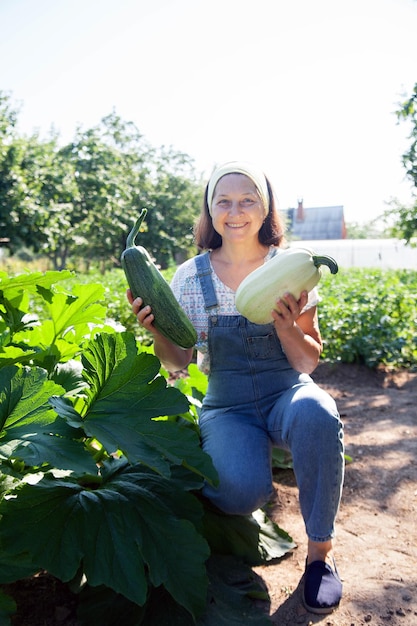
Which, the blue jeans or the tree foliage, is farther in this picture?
the tree foliage

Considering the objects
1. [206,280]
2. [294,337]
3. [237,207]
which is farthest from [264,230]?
[294,337]

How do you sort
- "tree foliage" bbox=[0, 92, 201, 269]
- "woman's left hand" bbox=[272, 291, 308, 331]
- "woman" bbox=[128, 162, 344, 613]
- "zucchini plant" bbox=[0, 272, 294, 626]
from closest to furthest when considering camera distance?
"zucchini plant" bbox=[0, 272, 294, 626], "woman" bbox=[128, 162, 344, 613], "woman's left hand" bbox=[272, 291, 308, 331], "tree foliage" bbox=[0, 92, 201, 269]

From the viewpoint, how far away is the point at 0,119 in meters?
16.1

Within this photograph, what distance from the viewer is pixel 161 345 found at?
230cm

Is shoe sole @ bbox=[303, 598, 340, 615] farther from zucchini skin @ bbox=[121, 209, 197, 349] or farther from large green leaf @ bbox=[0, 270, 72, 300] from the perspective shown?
large green leaf @ bbox=[0, 270, 72, 300]

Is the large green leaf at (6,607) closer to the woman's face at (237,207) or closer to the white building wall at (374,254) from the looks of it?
the woman's face at (237,207)

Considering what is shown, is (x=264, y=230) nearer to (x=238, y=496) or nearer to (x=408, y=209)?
(x=238, y=496)

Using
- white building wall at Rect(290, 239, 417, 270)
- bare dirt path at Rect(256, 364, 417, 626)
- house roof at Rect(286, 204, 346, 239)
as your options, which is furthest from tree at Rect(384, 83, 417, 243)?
house roof at Rect(286, 204, 346, 239)

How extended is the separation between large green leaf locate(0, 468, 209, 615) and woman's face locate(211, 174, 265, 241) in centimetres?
122

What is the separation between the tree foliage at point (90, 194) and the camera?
52.3ft

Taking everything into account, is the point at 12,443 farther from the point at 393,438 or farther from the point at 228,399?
the point at 393,438

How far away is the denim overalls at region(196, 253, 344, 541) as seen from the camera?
6.53 ft

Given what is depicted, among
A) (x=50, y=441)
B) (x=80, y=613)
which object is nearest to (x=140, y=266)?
(x=50, y=441)

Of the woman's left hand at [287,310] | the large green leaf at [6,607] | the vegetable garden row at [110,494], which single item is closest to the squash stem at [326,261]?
the woman's left hand at [287,310]
